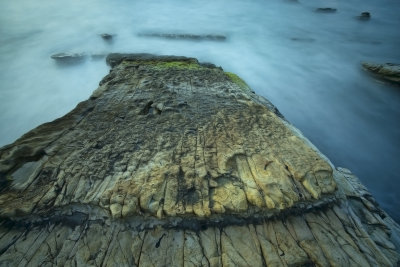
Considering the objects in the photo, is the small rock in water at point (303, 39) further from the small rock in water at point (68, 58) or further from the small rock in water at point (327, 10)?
the small rock in water at point (68, 58)

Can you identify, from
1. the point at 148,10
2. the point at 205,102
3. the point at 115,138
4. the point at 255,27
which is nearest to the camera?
the point at 115,138

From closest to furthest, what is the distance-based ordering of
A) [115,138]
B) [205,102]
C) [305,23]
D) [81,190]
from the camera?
1. [81,190]
2. [115,138]
3. [205,102]
4. [305,23]

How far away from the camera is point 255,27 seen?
1883 centimetres

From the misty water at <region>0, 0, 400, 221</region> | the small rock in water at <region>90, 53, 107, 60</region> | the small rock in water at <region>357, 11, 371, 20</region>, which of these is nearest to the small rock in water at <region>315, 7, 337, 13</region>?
the misty water at <region>0, 0, 400, 221</region>

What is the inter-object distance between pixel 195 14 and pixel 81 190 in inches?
787

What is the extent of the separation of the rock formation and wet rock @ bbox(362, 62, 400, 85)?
862cm

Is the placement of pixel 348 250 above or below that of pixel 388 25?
below

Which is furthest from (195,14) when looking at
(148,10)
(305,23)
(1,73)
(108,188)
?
(108,188)

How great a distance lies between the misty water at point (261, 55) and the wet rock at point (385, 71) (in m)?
0.42

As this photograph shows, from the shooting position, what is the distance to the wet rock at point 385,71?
1184 centimetres

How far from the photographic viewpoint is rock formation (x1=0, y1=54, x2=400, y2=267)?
3.99 meters

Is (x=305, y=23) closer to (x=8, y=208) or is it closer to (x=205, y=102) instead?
(x=205, y=102)

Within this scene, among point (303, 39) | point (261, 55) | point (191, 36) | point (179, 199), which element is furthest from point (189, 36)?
point (179, 199)

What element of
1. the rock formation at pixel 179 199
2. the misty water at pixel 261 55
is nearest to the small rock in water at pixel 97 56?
the misty water at pixel 261 55
